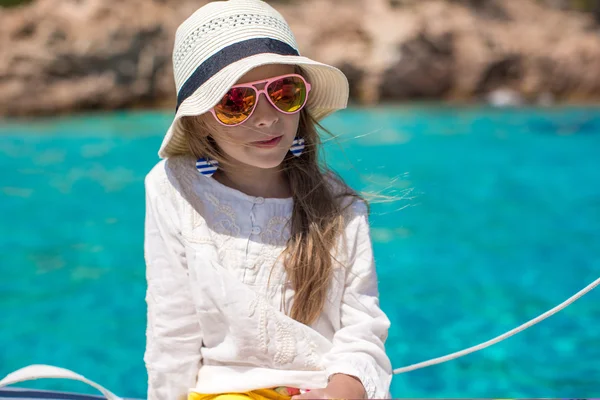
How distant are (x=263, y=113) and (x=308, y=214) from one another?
312mm

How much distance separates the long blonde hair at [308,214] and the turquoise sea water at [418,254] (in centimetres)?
16

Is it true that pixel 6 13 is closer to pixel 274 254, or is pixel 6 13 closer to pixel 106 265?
pixel 106 265

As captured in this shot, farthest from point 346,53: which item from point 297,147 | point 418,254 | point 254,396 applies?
point 254,396

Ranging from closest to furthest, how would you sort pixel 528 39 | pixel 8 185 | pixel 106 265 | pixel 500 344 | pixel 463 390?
1. pixel 463 390
2. pixel 500 344
3. pixel 106 265
4. pixel 8 185
5. pixel 528 39

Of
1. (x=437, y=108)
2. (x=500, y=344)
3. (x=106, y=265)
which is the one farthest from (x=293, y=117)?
(x=437, y=108)

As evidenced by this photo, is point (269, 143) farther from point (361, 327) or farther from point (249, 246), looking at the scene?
point (361, 327)

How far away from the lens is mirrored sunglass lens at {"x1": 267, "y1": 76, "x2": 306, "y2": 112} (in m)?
1.68

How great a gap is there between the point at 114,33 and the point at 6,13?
226cm

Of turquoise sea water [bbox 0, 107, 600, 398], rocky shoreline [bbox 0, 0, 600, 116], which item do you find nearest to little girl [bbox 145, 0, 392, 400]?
turquoise sea water [bbox 0, 107, 600, 398]

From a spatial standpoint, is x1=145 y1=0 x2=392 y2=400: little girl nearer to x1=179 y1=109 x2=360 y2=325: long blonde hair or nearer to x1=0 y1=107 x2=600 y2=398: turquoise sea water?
x1=179 y1=109 x2=360 y2=325: long blonde hair

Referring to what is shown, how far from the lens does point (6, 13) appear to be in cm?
1294

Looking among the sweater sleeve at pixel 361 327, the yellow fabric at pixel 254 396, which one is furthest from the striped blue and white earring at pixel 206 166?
the yellow fabric at pixel 254 396

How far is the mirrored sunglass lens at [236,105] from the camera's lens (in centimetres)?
166

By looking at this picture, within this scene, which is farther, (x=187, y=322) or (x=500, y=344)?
(x=500, y=344)
